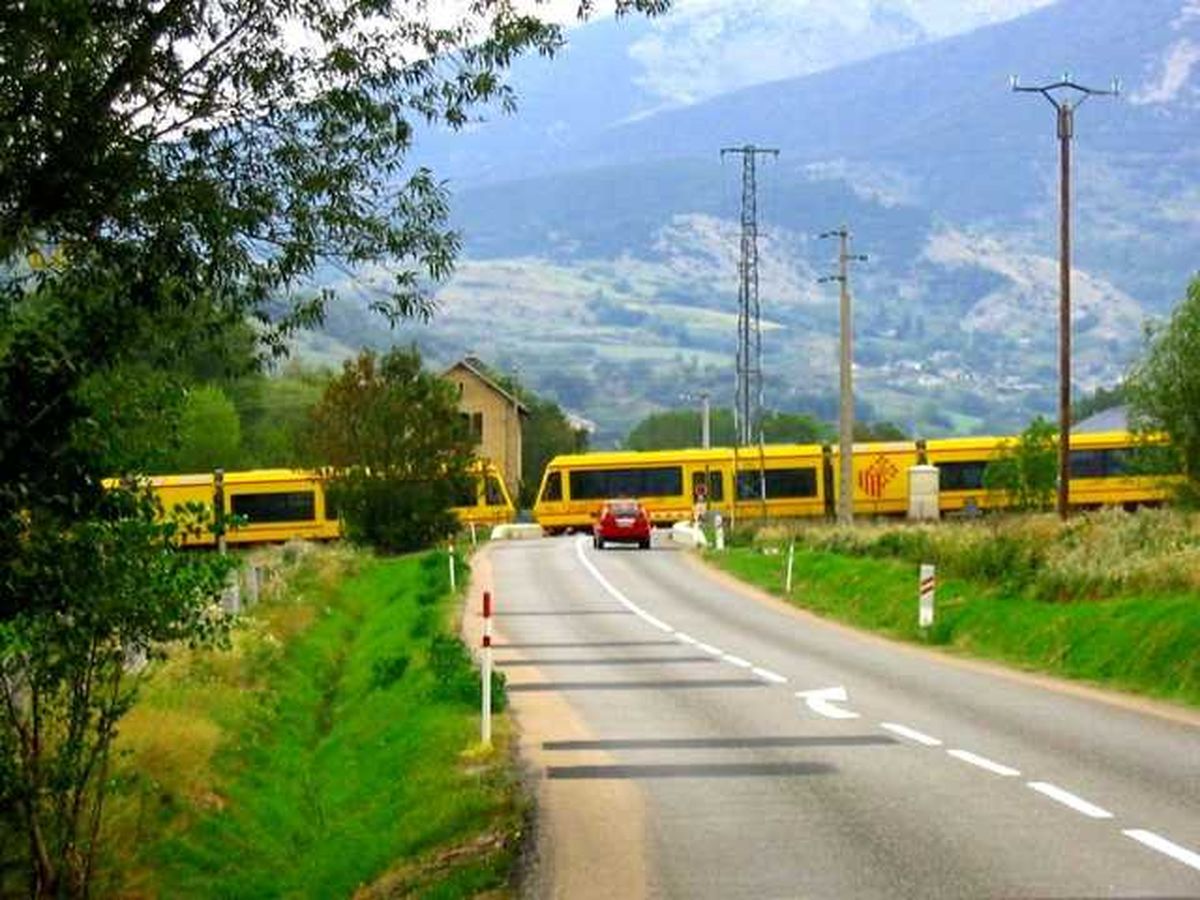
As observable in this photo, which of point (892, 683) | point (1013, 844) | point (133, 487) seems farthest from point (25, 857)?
point (892, 683)

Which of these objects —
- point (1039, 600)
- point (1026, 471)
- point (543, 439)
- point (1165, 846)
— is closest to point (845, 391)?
point (1026, 471)

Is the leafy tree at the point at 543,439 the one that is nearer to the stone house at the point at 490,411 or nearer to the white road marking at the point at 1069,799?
the stone house at the point at 490,411

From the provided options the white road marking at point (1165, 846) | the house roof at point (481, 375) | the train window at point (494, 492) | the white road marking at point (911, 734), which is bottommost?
the white road marking at point (911, 734)

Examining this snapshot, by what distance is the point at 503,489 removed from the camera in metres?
84.8

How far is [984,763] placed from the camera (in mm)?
15727

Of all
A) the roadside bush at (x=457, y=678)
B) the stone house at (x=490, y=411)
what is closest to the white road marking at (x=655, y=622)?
the roadside bush at (x=457, y=678)

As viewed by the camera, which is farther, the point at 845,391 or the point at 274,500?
the point at 274,500

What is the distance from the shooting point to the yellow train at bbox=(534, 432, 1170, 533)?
71.8 m

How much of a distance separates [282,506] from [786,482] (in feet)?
59.2

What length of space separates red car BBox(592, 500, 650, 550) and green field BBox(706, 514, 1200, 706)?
17913 mm

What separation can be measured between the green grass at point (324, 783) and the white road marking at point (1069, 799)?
11.6 feet

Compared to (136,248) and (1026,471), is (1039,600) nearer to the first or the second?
(136,248)

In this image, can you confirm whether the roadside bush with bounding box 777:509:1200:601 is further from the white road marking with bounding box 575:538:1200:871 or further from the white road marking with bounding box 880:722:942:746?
the white road marking with bounding box 880:722:942:746

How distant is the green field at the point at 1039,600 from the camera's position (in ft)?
74.1
